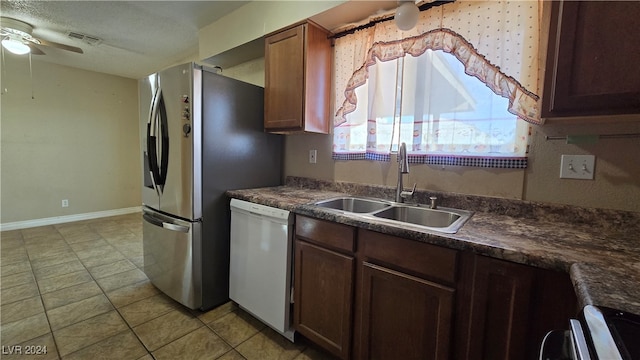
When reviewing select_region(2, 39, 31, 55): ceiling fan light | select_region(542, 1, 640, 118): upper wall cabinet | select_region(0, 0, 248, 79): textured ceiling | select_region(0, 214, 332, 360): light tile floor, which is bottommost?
select_region(0, 214, 332, 360): light tile floor

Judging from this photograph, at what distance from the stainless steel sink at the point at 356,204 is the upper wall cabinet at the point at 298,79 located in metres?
0.57

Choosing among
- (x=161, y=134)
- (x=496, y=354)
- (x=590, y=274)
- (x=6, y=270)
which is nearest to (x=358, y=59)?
(x=161, y=134)

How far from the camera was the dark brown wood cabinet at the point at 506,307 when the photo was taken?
0.84 meters

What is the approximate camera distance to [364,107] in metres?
1.90

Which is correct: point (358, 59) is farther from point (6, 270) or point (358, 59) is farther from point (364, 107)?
point (6, 270)

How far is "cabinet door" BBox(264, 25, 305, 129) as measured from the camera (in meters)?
1.86

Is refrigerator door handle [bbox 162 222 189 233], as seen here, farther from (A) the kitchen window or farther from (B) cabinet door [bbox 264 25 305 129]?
(A) the kitchen window

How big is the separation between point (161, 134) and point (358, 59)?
60.1 inches

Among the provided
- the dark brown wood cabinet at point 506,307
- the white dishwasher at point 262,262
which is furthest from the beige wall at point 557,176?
the white dishwasher at point 262,262

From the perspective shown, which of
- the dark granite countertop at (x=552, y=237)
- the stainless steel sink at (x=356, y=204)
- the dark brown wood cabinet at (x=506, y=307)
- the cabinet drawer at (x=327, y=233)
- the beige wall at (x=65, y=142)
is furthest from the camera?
the beige wall at (x=65, y=142)

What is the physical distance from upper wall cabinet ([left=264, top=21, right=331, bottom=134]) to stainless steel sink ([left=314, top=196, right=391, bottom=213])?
573 millimetres

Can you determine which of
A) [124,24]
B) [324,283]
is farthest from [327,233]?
[124,24]

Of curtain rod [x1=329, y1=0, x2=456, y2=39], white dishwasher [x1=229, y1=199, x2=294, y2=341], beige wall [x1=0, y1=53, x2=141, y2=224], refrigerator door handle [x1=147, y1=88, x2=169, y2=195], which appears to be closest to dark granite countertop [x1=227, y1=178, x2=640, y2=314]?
white dishwasher [x1=229, y1=199, x2=294, y2=341]

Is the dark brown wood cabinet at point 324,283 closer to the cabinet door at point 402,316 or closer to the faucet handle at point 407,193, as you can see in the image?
the cabinet door at point 402,316
